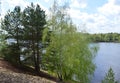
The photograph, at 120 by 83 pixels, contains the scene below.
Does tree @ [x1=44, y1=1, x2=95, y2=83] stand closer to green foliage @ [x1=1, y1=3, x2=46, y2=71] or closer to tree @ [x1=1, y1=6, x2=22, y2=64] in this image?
green foliage @ [x1=1, y1=3, x2=46, y2=71]

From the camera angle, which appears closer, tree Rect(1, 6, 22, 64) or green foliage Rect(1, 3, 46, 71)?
green foliage Rect(1, 3, 46, 71)

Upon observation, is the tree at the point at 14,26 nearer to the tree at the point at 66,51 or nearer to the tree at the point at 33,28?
the tree at the point at 33,28

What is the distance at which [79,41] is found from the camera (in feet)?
83.1

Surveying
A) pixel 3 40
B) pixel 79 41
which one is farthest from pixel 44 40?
pixel 3 40

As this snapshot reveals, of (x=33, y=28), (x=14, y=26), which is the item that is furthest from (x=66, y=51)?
(x=14, y=26)

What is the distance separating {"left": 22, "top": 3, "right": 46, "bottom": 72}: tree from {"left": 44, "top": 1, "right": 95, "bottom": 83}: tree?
1551mm

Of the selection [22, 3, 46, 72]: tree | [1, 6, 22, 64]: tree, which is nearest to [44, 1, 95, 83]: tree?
[22, 3, 46, 72]: tree

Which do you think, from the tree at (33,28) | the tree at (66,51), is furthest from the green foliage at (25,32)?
the tree at (66,51)

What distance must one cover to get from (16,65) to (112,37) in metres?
150

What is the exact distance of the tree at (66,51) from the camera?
22.9m

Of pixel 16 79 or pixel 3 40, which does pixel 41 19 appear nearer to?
pixel 3 40

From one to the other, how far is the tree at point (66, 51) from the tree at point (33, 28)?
1551 millimetres

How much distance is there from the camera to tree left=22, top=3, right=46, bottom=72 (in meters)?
Result: 24.6

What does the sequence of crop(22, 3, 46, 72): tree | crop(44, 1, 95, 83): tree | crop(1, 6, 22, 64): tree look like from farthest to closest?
crop(1, 6, 22, 64): tree, crop(22, 3, 46, 72): tree, crop(44, 1, 95, 83): tree
